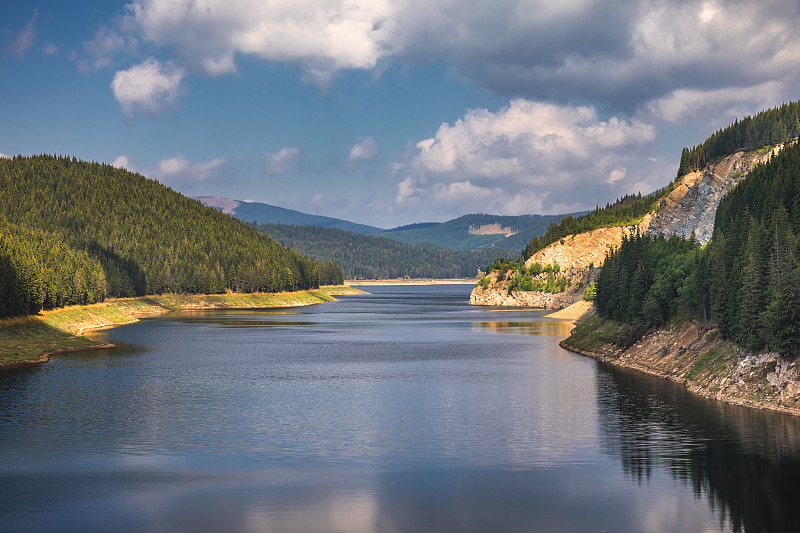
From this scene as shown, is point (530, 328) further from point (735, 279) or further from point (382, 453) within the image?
point (382, 453)

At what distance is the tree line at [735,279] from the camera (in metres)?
67.6

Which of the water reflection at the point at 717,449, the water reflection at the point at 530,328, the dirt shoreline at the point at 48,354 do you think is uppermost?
the dirt shoreline at the point at 48,354

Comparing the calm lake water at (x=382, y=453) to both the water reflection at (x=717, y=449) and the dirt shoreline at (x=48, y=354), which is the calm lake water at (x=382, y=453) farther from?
the dirt shoreline at (x=48, y=354)

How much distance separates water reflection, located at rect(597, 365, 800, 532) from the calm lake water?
192mm

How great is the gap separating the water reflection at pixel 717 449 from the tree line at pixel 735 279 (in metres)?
8.98

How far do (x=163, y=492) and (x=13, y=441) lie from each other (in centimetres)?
1965

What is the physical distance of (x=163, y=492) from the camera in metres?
41.8

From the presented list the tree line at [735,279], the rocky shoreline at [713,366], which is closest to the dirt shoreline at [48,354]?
the rocky shoreline at [713,366]

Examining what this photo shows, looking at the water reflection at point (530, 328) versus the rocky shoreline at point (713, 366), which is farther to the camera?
the water reflection at point (530, 328)

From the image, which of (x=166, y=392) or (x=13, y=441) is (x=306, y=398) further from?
(x=13, y=441)

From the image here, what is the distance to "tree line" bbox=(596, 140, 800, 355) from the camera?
67.6 metres

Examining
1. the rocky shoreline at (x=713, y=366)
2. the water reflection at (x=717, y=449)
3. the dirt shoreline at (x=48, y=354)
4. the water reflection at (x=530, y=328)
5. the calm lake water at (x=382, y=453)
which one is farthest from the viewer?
the water reflection at (x=530, y=328)

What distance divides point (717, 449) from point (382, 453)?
77.2 ft

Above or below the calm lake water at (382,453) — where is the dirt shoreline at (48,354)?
above
